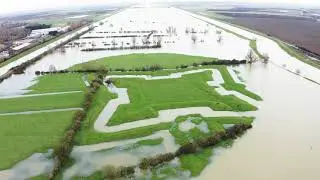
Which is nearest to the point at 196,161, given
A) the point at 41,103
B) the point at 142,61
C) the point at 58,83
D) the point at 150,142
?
the point at 150,142

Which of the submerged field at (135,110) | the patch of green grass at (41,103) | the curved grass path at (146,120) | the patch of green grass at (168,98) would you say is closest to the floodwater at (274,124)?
the submerged field at (135,110)

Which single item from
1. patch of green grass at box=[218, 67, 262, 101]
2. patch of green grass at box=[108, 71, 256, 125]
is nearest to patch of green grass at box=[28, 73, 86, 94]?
patch of green grass at box=[108, 71, 256, 125]

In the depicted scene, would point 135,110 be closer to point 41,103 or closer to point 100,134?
point 100,134

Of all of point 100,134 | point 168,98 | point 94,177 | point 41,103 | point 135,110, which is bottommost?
point 94,177

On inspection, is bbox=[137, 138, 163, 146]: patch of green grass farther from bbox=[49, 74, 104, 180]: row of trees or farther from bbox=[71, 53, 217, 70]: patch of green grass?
bbox=[71, 53, 217, 70]: patch of green grass

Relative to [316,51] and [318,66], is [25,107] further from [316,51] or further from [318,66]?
[316,51]

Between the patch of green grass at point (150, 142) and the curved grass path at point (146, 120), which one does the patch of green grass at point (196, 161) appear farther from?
the patch of green grass at point (150, 142)
